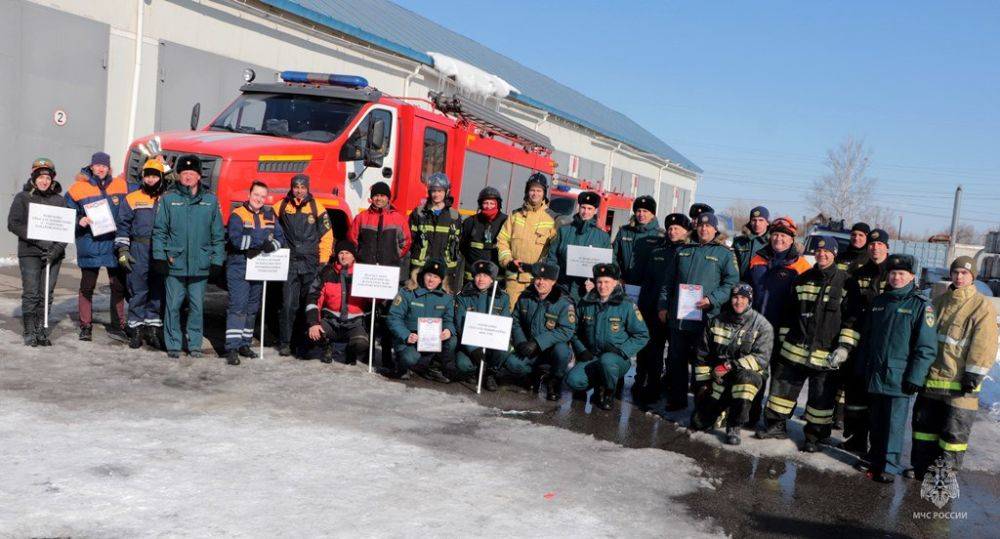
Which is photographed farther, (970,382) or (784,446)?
(784,446)

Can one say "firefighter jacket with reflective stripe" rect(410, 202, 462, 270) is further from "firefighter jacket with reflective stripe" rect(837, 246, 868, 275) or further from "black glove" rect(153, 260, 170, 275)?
"firefighter jacket with reflective stripe" rect(837, 246, 868, 275)

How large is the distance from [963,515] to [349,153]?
7.00 m

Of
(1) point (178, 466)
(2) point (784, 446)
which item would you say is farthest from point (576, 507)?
(2) point (784, 446)

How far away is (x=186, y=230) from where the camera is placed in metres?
7.46

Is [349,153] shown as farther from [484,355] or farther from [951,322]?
[951,322]

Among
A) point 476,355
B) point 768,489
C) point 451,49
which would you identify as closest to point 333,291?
point 476,355

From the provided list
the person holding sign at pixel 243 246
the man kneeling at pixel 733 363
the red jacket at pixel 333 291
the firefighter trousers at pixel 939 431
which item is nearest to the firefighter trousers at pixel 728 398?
the man kneeling at pixel 733 363

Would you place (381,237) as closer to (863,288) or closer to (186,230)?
(186,230)

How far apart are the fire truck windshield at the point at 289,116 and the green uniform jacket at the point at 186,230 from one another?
2.15 m

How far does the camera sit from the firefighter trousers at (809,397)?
22.9 ft

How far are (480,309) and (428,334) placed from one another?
62 centimetres

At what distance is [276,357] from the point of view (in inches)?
323

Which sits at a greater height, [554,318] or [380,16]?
[380,16]

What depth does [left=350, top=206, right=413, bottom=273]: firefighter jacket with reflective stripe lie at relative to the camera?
8344mm
